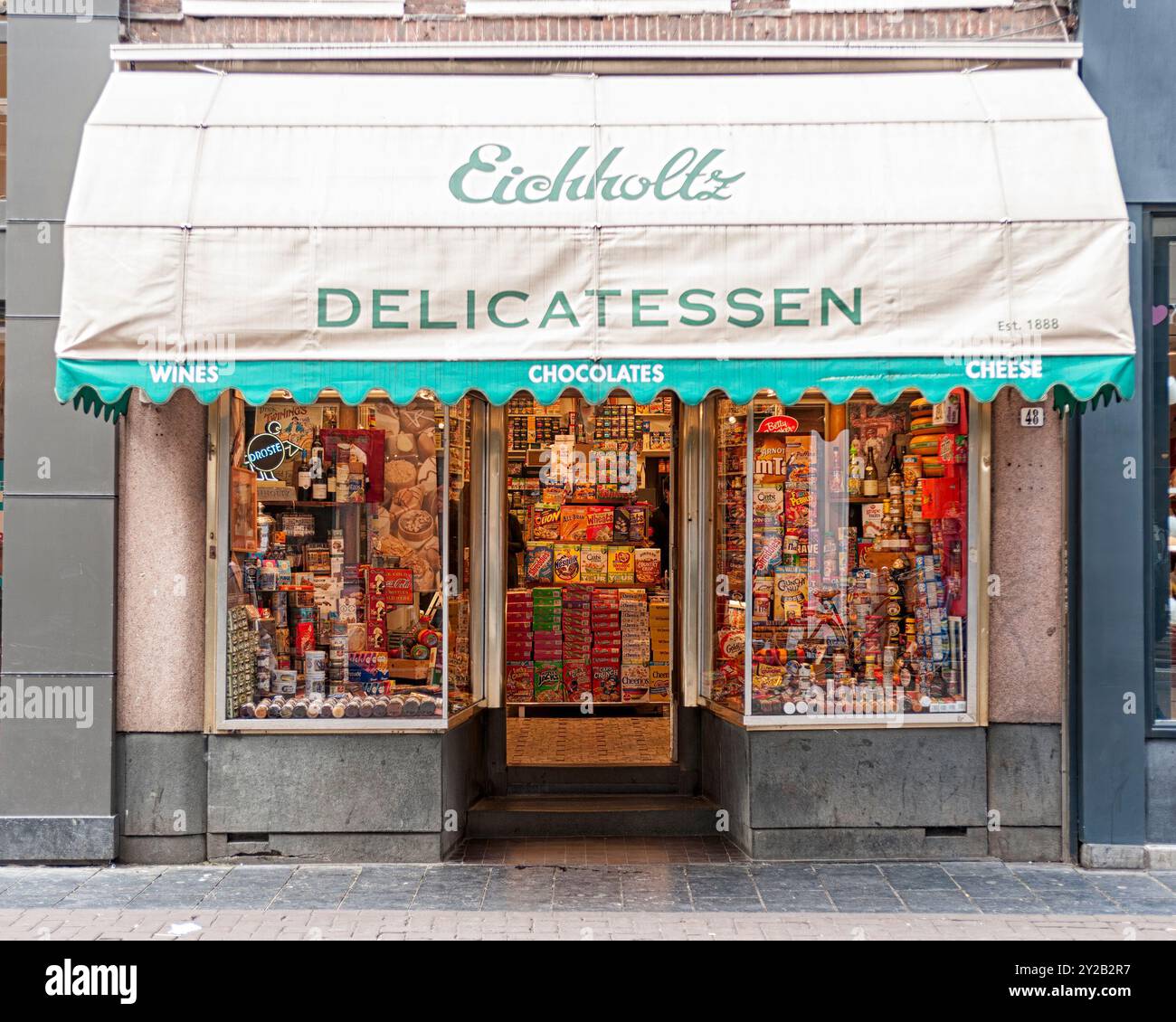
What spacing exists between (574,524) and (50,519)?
4189mm

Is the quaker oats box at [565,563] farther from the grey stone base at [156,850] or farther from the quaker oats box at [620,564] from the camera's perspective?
the grey stone base at [156,850]

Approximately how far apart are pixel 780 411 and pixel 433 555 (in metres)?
2.67

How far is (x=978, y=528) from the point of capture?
7.38 meters

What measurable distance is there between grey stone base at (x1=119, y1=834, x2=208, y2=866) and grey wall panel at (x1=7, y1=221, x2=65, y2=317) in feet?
11.5

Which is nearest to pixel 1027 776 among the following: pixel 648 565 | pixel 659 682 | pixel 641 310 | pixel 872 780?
pixel 872 780

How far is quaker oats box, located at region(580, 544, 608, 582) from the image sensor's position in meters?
9.55

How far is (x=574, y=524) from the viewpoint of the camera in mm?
9562

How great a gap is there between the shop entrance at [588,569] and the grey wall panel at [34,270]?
3.57m

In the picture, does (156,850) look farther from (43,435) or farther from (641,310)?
(641,310)

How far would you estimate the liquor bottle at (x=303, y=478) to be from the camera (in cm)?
754

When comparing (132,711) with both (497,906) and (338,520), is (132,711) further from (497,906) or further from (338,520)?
(497,906)

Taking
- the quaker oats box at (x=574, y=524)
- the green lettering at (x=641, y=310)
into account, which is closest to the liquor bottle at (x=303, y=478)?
the quaker oats box at (x=574, y=524)

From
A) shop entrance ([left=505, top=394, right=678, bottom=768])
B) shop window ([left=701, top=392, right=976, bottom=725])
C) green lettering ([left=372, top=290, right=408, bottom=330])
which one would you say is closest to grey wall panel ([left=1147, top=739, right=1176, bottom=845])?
shop window ([left=701, top=392, right=976, bottom=725])

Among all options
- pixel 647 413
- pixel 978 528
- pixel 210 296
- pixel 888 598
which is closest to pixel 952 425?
pixel 978 528
